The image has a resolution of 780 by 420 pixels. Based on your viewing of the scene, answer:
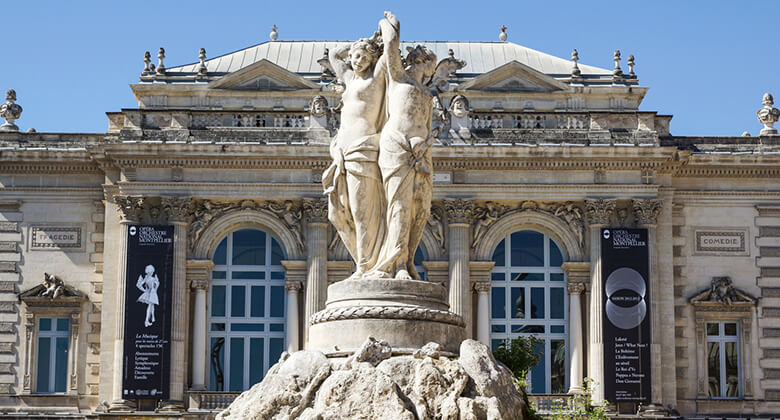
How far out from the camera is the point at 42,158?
44125mm

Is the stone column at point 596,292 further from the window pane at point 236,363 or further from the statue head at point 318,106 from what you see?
the window pane at point 236,363

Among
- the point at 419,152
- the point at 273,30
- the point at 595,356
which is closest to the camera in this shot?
the point at 419,152

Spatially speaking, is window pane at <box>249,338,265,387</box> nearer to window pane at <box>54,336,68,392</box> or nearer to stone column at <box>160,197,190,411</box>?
stone column at <box>160,197,190,411</box>

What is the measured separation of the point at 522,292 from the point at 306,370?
2931 cm

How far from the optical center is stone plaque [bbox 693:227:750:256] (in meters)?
44.2

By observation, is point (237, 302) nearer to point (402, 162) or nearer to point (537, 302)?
point (537, 302)

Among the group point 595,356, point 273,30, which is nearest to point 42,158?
point 273,30

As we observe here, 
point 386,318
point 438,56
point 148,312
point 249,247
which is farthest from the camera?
point 438,56

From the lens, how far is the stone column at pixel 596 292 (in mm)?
41625

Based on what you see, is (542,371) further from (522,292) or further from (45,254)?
(45,254)

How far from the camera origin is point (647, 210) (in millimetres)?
42406

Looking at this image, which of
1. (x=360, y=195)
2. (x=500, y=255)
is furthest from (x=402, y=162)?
(x=500, y=255)

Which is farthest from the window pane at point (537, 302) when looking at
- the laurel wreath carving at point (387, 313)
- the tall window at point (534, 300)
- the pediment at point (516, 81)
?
the laurel wreath carving at point (387, 313)

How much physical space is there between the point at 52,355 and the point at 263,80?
11352 mm
